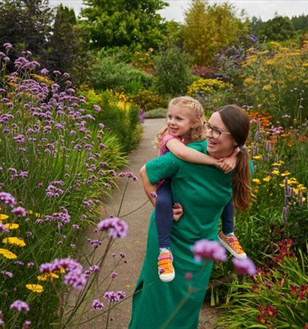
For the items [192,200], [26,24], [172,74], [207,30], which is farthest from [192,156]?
[207,30]

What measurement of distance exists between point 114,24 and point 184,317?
28.8 m

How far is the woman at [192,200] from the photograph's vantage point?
2.39m

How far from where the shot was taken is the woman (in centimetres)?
239

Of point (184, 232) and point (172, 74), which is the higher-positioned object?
point (184, 232)

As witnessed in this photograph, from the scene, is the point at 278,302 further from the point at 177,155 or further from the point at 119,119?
the point at 119,119

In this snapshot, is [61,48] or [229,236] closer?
[229,236]

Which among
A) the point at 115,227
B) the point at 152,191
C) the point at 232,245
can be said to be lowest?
the point at 232,245

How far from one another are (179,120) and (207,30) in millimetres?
29594

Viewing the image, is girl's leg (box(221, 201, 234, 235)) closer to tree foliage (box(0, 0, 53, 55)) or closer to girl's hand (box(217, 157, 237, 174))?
girl's hand (box(217, 157, 237, 174))

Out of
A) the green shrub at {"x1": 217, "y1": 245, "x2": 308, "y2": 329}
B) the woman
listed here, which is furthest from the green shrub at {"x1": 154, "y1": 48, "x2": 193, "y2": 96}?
the woman

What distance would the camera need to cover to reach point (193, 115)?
2.58m

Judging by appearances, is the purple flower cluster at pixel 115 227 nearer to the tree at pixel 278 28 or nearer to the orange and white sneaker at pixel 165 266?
the orange and white sneaker at pixel 165 266

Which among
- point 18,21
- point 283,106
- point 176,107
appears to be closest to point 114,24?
point 18,21

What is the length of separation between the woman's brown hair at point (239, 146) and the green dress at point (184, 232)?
79 mm
